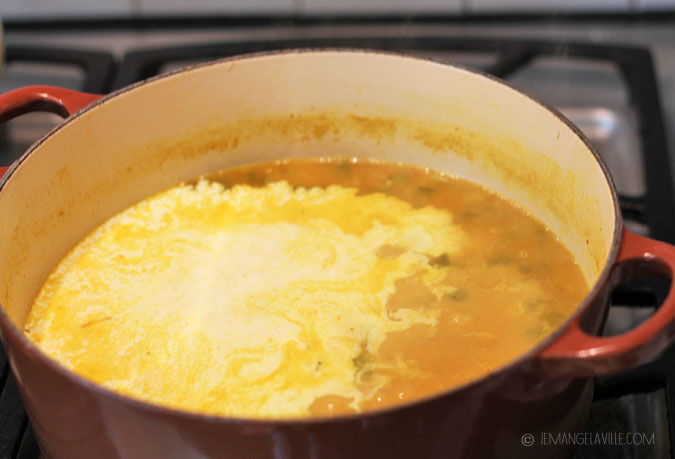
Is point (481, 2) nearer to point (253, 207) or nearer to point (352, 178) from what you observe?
point (352, 178)

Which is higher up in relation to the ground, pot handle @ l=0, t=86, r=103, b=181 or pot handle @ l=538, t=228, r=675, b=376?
pot handle @ l=0, t=86, r=103, b=181

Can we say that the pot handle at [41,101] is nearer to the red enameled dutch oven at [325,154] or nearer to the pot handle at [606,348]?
the red enameled dutch oven at [325,154]

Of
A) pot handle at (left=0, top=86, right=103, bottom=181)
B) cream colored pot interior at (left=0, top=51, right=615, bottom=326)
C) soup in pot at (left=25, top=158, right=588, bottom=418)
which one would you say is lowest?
soup in pot at (left=25, top=158, right=588, bottom=418)

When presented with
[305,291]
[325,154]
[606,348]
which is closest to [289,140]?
[325,154]

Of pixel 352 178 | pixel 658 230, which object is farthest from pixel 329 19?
pixel 658 230

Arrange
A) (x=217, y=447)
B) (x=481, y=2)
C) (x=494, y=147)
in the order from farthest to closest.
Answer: (x=481, y=2), (x=494, y=147), (x=217, y=447)

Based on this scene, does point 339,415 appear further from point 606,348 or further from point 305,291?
point 305,291

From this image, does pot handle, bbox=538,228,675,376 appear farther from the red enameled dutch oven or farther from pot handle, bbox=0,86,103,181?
pot handle, bbox=0,86,103,181

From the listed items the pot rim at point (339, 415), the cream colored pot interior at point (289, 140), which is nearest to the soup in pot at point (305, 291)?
the cream colored pot interior at point (289, 140)

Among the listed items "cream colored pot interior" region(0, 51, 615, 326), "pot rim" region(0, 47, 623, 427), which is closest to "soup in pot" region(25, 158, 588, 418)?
"cream colored pot interior" region(0, 51, 615, 326)
